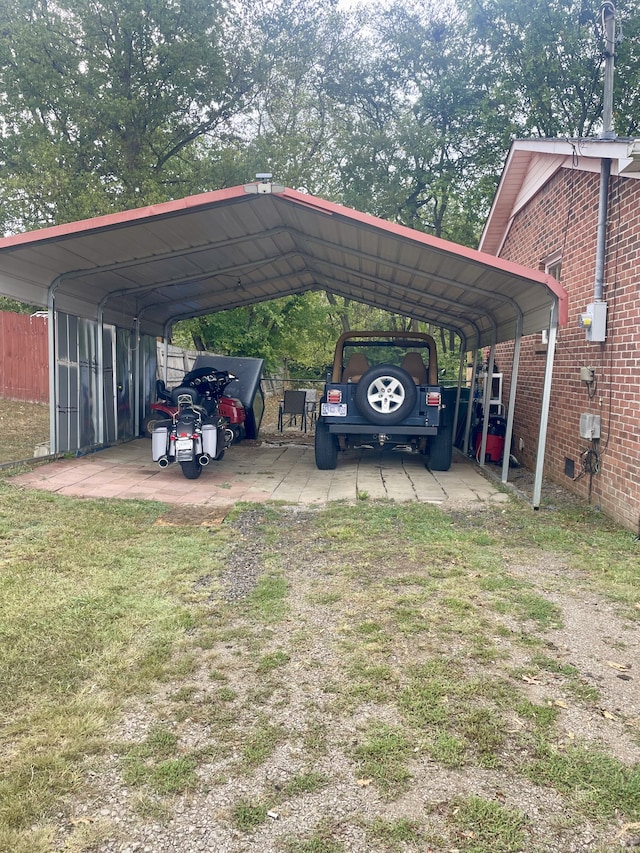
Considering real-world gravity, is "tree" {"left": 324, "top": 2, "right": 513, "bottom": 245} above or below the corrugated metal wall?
above

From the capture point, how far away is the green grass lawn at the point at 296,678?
2.20 metres

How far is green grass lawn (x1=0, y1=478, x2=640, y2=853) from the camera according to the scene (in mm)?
2199

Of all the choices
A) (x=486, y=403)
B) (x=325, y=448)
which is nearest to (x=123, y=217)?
(x=325, y=448)

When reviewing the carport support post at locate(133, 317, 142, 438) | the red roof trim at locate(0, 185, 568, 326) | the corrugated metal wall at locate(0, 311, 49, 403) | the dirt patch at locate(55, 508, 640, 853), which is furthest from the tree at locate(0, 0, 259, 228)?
the dirt patch at locate(55, 508, 640, 853)

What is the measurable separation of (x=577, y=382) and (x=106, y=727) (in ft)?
22.4

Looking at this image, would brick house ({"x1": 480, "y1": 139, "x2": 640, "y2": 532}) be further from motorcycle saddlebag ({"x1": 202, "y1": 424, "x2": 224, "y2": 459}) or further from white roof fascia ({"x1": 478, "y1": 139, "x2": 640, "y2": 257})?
motorcycle saddlebag ({"x1": 202, "y1": 424, "x2": 224, "y2": 459})

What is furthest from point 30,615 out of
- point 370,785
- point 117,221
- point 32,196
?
point 32,196

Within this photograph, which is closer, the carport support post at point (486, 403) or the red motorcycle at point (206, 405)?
the carport support post at point (486, 403)

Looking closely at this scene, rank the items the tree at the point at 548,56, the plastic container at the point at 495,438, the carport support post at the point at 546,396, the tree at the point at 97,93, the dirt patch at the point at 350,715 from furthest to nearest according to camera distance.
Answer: the tree at the point at 548,56 → the tree at the point at 97,93 → the plastic container at the point at 495,438 → the carport support post at the point at 546,396 → the dirt patch at the point at 350,715

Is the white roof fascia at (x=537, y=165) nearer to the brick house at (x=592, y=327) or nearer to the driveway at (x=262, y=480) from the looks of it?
the brick house at (x=592, y=327)

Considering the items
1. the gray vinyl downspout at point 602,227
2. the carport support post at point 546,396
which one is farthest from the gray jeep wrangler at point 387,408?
the gray vinyl downspout at point 602,227

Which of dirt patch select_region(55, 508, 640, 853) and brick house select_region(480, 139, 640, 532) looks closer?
dirt patch select_region(55, 508, 640, 853)

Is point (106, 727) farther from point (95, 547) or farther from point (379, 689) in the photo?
point (95, 547)

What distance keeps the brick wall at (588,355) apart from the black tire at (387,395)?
6.83 ft
